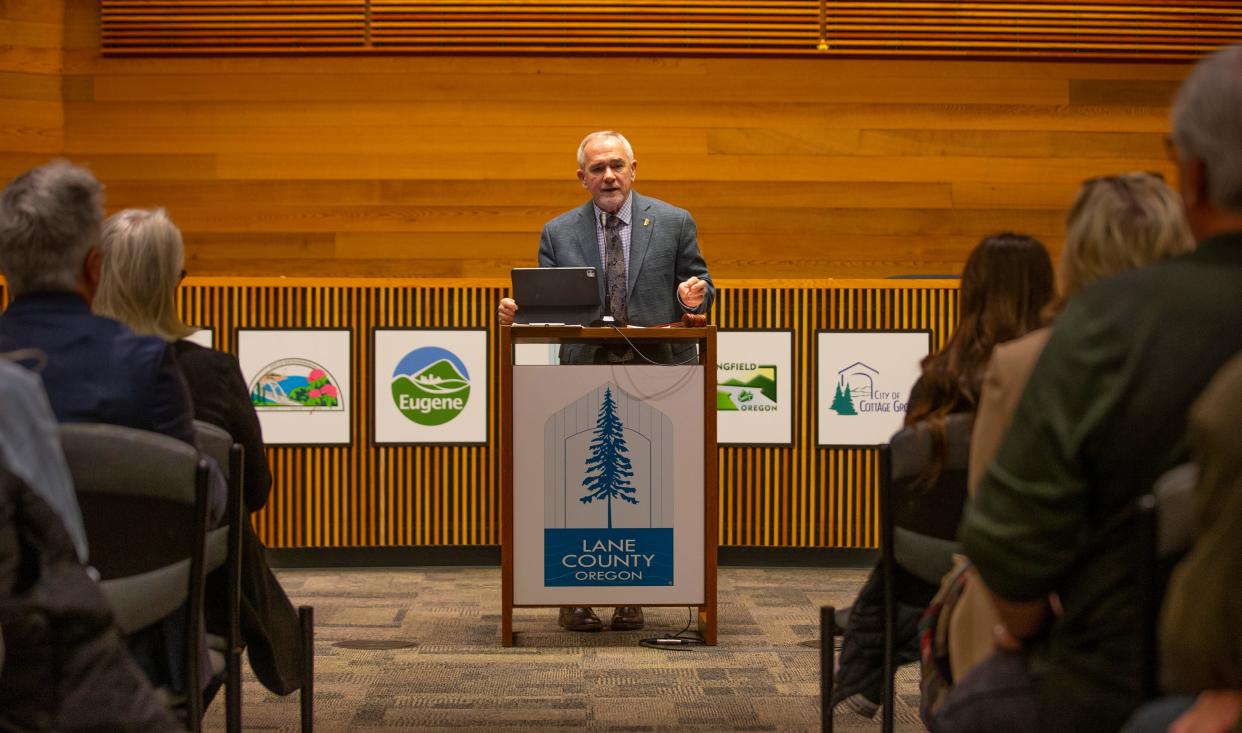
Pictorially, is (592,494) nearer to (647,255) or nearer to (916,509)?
(647,255)

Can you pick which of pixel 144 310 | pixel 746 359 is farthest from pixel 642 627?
pixel 144 310

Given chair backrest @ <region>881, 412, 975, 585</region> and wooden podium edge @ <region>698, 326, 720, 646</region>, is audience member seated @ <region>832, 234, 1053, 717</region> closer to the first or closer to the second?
chair backrest @ <region>881, 412, 975, 585</region>

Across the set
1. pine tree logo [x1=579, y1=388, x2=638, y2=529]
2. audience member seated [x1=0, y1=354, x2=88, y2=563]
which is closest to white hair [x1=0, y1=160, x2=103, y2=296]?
audience member seated [x1=0, y1=354, x2=88, y2=563]

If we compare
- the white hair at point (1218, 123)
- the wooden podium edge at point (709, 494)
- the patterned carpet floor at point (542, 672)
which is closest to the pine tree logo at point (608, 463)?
the wooden podium edge at point (709, 494)

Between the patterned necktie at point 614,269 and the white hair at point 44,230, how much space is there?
260cm

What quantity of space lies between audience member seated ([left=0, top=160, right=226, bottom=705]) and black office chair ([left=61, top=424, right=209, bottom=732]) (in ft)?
0.29

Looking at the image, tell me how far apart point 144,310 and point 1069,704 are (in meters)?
1.80

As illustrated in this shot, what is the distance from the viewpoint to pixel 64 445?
1880mm

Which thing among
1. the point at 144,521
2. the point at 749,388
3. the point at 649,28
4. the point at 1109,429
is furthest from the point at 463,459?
the point at 1109,429

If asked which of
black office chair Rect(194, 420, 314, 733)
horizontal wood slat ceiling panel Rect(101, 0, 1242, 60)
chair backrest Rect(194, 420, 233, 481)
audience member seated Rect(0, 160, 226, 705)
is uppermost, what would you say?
horizontal wood slat ceiling panel Rect(101, 0, 1242, 60)

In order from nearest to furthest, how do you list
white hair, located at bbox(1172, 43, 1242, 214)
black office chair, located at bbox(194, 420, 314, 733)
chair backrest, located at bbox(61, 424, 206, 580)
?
white hair, located at bbox(1172, 43, 1242, 214) → chair backrest, located at bbox(61, 424, 206, 580) → black office chair, located at bbox(194, 420, 314, 733)

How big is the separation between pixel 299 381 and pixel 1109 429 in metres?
4.50

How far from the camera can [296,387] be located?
551 cm

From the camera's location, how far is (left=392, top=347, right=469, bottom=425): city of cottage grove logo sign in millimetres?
5551
